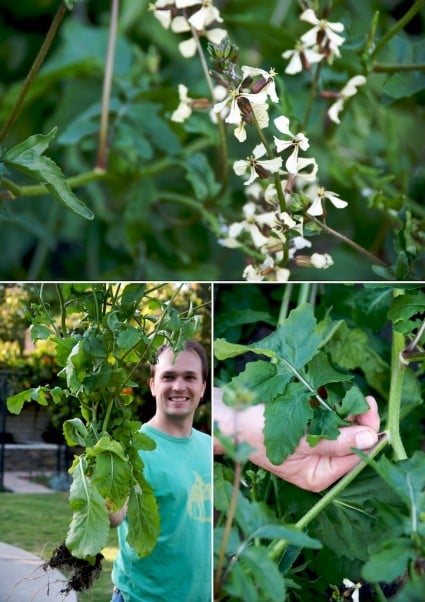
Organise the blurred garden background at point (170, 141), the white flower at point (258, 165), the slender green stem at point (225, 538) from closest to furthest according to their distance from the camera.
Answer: the slender green stem at point (225, 538)
the white flower at point (258, 165)
the blurred garden background at point (170, 141)

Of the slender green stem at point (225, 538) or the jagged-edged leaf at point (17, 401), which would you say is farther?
the jagged-edged leaf at point (17, 401)

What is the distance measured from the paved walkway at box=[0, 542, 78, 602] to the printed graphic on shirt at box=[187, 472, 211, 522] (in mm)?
85

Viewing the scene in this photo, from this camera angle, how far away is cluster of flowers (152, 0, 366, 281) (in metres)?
0.52

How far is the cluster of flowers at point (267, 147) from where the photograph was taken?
52cm

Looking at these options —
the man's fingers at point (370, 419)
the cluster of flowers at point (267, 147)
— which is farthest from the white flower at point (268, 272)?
the man's fingers at point (370, 419)

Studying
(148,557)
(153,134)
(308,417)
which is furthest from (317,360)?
(153,134)

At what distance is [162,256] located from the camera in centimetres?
93

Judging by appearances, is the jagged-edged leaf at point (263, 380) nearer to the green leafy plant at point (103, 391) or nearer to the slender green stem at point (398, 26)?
the green leafy plant at point (103, 391)

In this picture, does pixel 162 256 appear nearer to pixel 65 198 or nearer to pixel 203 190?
pixel 203 190

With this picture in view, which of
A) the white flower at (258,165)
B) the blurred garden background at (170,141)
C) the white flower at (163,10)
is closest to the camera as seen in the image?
the white flower at (258,165)

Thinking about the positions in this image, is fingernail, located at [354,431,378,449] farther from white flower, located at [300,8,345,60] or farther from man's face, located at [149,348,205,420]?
white flower, located at [300,8,345,60]

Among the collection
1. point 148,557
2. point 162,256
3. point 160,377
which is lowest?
point 148,557

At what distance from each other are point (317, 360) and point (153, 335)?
3.8 inches

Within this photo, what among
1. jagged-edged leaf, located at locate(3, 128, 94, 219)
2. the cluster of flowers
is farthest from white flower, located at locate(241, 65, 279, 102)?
jagged-edged leaf, located at locate(3, 128, 94, 219)
